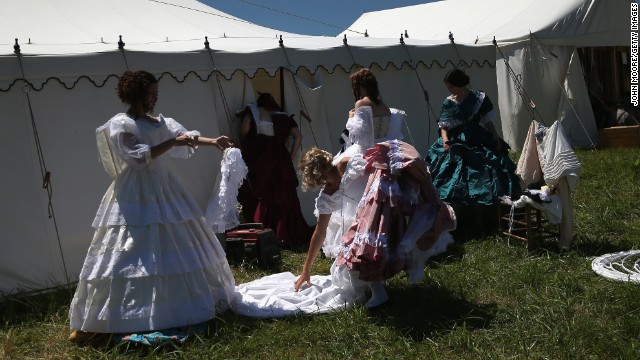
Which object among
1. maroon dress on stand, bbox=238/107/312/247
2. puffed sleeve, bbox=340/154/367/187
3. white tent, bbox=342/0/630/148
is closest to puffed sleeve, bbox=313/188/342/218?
puffed sleeve, bbox=340/154/367/187

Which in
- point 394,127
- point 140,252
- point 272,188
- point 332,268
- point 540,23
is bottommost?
point 332,268

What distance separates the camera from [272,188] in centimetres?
651

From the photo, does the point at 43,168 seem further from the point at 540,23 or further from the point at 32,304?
the point at 540,23

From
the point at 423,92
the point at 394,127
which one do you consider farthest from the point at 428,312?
the point at 423,92

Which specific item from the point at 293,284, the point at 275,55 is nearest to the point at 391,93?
the point at 275,55

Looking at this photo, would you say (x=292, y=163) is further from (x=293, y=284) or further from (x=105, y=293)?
(x=105, y=293)

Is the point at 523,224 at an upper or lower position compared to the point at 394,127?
lower

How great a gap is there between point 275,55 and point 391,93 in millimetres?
1485

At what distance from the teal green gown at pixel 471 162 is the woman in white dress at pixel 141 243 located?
2530 millimetres

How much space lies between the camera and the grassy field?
12.3 feet

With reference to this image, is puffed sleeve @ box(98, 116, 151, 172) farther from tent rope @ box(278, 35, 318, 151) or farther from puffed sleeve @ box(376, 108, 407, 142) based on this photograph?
tent rope @ box(278, 35, 318, 151)

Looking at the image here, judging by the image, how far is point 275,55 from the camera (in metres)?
6.71

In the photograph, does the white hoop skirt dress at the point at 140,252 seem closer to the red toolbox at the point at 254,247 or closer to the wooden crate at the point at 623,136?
the red toolbox at the point at 254,247

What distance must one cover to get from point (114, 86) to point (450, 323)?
319 centimetres
